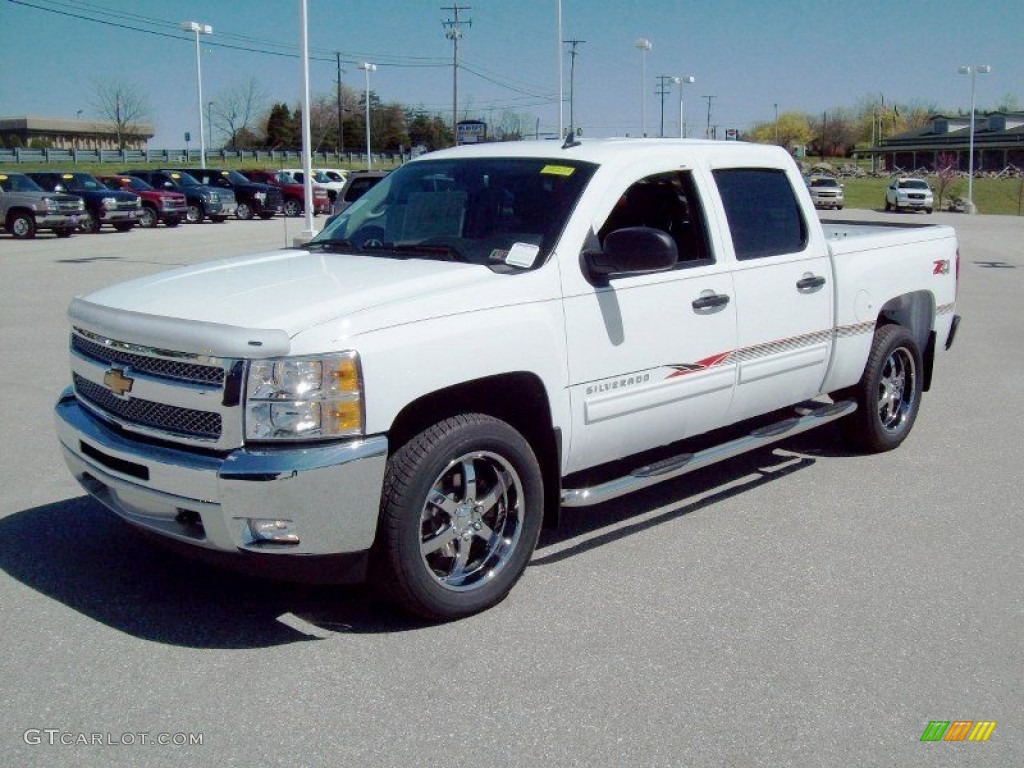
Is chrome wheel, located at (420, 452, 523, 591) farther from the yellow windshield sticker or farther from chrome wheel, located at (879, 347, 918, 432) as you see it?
chrome wheel, located at (879, 347, 918, 432)

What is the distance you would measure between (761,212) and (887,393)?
6.37ft

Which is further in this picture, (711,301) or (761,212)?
(761,212)

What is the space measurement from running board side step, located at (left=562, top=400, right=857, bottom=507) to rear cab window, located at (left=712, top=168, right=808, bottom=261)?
3.32 feet

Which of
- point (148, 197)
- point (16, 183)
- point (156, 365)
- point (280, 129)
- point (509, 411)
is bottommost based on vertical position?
point (509, 411)

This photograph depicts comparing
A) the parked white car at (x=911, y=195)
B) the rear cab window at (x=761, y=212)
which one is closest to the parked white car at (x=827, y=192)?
the parked white car at (x=911, y=195)

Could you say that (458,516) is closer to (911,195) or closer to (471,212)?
(471,212)

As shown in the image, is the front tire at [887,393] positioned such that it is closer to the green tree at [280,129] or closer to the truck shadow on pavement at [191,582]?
the truck shadow on pavement at [191,582]

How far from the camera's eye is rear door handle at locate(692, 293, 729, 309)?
5477 millimetres

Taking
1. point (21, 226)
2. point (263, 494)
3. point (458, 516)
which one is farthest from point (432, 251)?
point (21, 226)

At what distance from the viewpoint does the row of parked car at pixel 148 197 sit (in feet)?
93.4

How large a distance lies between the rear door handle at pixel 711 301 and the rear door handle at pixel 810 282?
75 cm

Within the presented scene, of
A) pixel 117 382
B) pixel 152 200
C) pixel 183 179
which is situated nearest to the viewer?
pixel 117 382

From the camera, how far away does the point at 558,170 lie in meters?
5.35

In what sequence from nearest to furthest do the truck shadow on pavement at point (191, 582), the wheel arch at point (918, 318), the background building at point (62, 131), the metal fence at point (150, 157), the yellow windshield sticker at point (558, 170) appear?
the truck shadow on pavement at point (191, 582), the yellow windshield sticker at point (558, 170), the wheel arch at point (918, 318), the metal fence at point (150, 157), the background building at point (62, 131)
